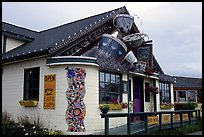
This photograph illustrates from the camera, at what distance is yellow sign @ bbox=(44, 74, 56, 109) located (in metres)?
11.5

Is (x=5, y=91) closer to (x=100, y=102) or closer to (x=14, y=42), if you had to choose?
(x=14, y=42)

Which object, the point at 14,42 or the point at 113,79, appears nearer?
the point at 113,79

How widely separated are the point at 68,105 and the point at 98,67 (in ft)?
7.10

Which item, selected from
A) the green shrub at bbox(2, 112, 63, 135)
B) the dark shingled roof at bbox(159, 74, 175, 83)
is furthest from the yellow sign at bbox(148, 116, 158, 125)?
the dark shingled roof at bbox(159, 74, 175, 83)

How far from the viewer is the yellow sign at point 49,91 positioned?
452 inches

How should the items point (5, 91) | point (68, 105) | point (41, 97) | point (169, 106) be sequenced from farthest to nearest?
point (169, 106) < point (5, 91) < point (41, 97) < point (68, 105)

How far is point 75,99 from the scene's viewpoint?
1113cm

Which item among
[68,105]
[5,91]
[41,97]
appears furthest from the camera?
[5,91]

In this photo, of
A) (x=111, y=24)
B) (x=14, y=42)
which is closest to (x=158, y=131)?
(x=111, y=24)

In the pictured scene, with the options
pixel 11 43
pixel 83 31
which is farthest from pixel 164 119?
pixel 11 43

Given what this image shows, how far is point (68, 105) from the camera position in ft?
36.5

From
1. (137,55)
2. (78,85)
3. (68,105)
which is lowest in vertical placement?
(68,105)

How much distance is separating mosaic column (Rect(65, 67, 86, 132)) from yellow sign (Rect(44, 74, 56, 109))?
2.32ft

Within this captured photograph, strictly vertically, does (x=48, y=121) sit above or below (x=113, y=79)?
below
